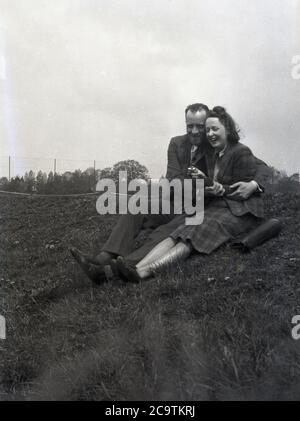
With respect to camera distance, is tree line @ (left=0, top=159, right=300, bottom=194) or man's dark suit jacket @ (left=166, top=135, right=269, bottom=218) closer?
man's dark suit jacket @ (left=166, top=135, right=269, bottom=218)

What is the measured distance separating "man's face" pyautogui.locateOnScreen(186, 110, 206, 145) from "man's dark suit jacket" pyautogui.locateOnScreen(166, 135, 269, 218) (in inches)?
3.8

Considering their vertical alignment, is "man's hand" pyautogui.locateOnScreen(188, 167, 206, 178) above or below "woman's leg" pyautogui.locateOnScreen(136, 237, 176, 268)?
above

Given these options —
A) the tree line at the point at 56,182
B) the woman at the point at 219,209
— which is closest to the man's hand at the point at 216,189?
the woman at the point at 219,209

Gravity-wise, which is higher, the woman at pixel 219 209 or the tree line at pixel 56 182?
the tree line at pixel 56 182

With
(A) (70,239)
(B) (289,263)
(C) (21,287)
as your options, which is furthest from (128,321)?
(A) (70,239)

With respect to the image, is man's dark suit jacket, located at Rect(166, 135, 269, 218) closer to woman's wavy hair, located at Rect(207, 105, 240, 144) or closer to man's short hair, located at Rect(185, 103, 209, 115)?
woman's wavy hair, located at Rect(207, 105, 240, 144)

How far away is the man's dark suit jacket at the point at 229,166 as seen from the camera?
5309 mm

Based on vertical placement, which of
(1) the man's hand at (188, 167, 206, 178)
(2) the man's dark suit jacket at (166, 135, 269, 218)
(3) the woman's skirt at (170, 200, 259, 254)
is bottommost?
(3) the woman's skirt at (170, 200, 259, 254)

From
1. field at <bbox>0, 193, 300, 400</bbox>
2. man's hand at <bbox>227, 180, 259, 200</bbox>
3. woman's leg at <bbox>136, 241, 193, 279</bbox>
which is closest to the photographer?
field at <bbox>0, 193, 300, 400</bbox>

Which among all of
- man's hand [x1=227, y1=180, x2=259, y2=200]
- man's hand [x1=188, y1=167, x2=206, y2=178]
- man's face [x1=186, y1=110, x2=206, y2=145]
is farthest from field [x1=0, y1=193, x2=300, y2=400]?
man's face [x1=186, y1=110, x2=206, y2=145]

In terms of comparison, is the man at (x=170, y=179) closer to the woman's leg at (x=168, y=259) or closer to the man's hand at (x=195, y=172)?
the man's hand at (x=195, y=172)

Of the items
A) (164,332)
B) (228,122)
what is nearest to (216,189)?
(228,122)

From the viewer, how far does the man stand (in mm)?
5004

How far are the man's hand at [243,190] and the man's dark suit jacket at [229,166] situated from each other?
0.05m
